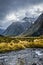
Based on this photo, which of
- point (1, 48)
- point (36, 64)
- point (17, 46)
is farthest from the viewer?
point (17, 46)

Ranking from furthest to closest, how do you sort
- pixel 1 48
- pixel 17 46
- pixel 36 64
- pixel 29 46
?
pixel 29 46
pixel 17 46
pixel 1 48
pixel 36 64

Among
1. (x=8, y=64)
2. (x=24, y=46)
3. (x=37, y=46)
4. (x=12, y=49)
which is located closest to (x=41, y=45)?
(x=37, y=46)

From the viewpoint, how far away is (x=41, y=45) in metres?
56.7

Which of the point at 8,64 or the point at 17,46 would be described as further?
the point at 17,46

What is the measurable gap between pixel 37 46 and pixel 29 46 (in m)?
2.64

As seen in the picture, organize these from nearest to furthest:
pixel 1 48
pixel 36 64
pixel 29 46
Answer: pixel 36 64 < pixel 1 48 < pixel 29 46

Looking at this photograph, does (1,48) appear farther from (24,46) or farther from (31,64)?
(31,64)

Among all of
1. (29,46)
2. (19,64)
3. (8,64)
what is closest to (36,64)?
(19,64)

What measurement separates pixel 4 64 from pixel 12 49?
20.2 m

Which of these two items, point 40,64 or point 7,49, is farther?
point 7,49

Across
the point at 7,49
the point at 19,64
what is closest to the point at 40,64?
the point at 19,64

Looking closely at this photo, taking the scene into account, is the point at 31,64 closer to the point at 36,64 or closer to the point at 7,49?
the point at 36,64

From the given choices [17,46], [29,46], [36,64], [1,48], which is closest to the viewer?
[36,64]

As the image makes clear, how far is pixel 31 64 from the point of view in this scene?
87.7 ft
